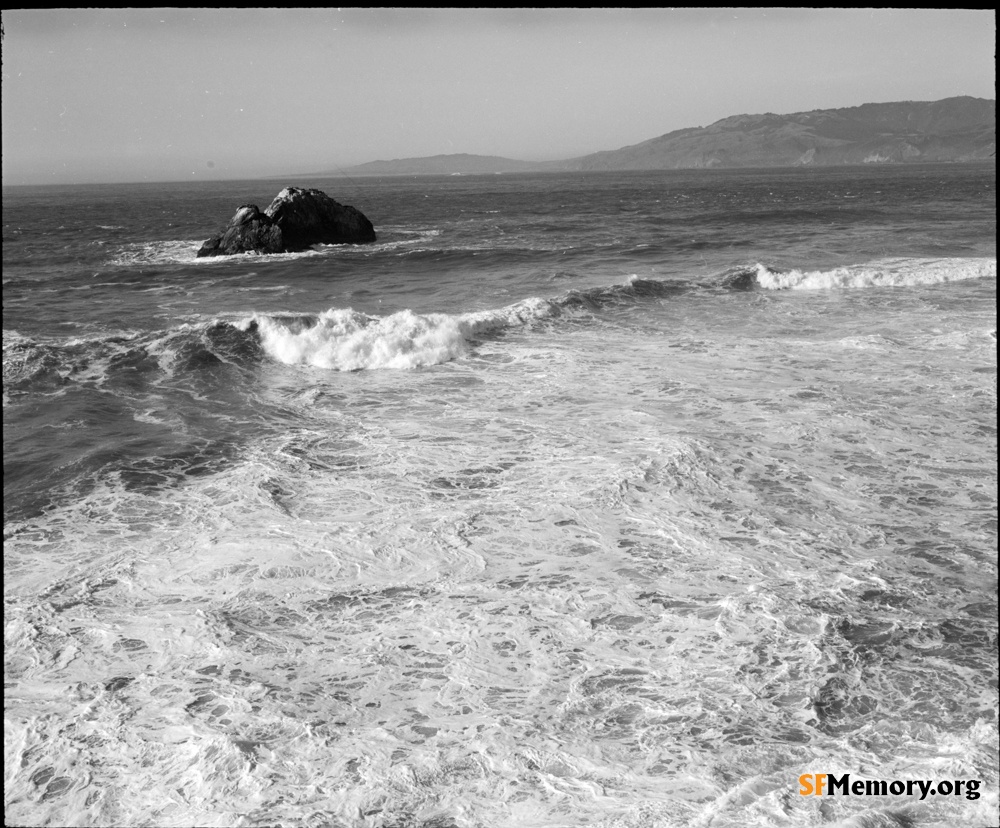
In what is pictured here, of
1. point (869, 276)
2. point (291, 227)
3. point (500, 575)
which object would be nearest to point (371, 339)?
point (500, 575)

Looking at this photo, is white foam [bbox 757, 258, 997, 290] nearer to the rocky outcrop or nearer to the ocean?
the ocean

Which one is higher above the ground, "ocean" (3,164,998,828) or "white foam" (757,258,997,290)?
"white foam" (757,258,997,290)

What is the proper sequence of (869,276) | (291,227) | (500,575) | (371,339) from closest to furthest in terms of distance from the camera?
(500,575) < (371,339) < (869,276) < (291,227)

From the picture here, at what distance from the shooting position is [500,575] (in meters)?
7.23

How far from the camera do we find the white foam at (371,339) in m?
15.2

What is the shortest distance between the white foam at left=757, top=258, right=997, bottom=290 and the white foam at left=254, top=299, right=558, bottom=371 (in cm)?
928

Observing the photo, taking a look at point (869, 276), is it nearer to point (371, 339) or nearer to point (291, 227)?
point (371, 339)

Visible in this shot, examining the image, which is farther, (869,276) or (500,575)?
(869,276)

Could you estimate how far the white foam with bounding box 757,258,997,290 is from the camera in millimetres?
21891

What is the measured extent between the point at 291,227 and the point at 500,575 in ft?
89.2

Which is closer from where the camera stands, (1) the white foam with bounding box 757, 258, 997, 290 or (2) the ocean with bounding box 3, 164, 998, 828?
(2) the ocean with bounding box 3, 164, 998, 828

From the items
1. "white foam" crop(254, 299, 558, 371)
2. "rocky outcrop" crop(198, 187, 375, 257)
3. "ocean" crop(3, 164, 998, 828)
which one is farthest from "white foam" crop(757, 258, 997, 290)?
"rocky outcrop" crop(198, 187, 375, 257)

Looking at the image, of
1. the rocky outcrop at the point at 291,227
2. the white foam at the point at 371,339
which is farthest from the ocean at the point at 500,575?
the rocky outcrop at the point at 291,227

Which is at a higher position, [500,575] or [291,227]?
[291,227]
